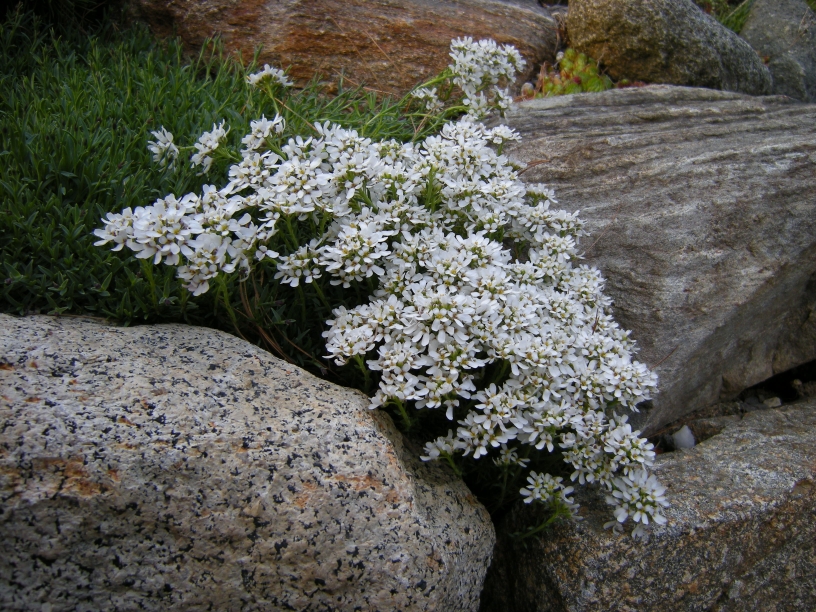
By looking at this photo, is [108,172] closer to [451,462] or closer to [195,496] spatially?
[195,496]

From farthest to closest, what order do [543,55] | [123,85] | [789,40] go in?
[789,40]
[543,55]
[123,85]

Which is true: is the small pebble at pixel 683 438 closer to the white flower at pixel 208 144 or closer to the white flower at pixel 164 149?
the white flower at pixel 208 144

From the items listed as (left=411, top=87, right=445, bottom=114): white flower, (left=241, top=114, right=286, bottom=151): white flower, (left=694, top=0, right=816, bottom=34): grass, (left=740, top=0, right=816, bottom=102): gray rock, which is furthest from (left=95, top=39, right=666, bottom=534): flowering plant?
(left=694, top=0, right=816, bottom=34): grass

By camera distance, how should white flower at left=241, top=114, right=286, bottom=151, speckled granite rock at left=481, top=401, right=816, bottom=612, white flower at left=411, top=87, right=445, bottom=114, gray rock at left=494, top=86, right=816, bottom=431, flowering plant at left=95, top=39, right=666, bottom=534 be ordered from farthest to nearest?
Answer: white flower at left=411, top=87, right=445, bottom=114
gray rock at left=494, top=86, right=816, bottom=431
white flower at left=241, top=114, right=286, bottom=151
speckled granite rock at left=481, top=401, right=816, bottom=612
flowering plant at left=95, top=39, right=666, bottom=534

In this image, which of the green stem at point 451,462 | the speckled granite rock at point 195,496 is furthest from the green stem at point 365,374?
the green stem at point 451,462

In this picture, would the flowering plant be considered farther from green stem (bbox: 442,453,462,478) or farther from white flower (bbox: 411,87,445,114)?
white flower (bbox: 411,87,445,114)

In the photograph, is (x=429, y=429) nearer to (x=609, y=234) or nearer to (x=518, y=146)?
(x=609, y=234)

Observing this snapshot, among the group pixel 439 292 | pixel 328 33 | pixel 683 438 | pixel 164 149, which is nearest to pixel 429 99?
pixel 328 33

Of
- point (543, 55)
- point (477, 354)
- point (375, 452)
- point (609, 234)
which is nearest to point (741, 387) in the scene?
point (609, 234)
